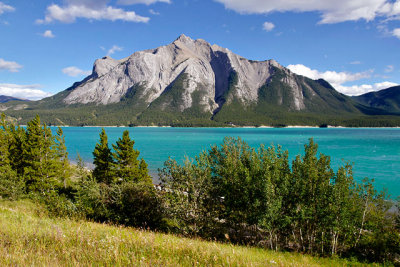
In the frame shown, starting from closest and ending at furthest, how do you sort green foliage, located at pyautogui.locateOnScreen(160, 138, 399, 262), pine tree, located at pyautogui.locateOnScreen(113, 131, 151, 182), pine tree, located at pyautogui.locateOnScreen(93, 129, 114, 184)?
green foliage, located at pyautogui.locateOnScreen(160, 138, 399, 262)
pine tree, located at pyautogui.locateOnScreen(113, 131, 151, 182)
pine tree, located at pyautogui.locateOnScreen(93, 129, 114, 184)

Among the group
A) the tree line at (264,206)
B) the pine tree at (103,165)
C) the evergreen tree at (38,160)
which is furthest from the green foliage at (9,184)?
the pine tree at (103,165)

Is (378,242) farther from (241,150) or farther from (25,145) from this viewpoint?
(25,145)

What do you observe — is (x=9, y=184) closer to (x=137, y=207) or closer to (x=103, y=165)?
(x=103, y=165)

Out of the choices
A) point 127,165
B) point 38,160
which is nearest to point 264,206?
point 127,165

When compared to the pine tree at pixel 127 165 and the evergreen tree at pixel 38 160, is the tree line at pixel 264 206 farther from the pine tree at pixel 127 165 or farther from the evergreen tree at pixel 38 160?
the pine tree at pixel 127 165

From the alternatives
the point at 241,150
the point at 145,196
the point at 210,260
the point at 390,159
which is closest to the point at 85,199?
the point at 145,196

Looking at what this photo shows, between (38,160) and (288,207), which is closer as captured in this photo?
(288,207)

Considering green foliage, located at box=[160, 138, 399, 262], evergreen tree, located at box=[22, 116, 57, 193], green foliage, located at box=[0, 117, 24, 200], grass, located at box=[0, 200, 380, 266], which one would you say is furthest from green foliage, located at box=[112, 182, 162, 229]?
grass, located at box=[0, 200, 380, 266]

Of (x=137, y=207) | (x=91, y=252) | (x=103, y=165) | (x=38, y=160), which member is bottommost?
(x=137, y=207)

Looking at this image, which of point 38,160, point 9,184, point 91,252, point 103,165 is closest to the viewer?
point 91,252

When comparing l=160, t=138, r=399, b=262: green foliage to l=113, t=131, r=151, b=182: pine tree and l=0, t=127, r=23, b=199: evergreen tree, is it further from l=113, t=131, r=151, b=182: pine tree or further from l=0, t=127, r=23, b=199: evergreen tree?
l=0, t=127, r=23, b=199: evergreen tree

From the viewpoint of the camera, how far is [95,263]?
637 centimetres

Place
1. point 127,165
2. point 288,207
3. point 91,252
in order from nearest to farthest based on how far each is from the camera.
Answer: point 91,252, point 288,207, point 127,165

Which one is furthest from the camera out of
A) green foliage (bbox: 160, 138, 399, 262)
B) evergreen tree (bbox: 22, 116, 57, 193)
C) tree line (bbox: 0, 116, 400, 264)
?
evergreen tree (bbox: 22, 116, 57, 193)
